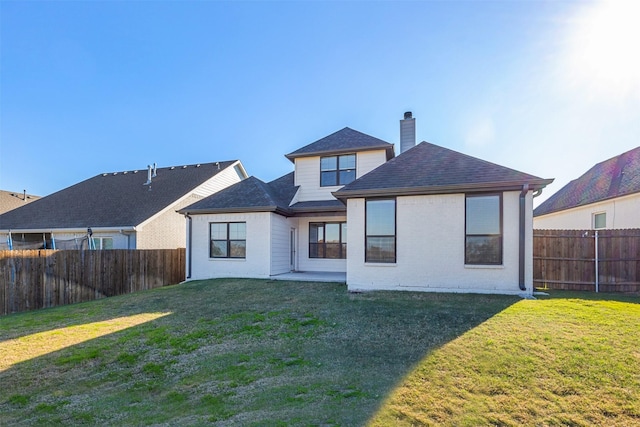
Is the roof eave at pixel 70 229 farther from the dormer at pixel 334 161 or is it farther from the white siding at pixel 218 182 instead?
the dormer at pixel 334 161

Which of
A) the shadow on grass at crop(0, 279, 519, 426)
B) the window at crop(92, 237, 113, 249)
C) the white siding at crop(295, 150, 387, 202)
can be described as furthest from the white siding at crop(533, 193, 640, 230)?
the window at crop(92, 237, 113, 249)

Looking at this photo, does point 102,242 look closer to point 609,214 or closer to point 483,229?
point 483,229

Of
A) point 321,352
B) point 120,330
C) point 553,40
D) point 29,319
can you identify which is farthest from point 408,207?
point 29,319

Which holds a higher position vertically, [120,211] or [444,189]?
[444,189]

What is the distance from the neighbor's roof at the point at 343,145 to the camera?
13696mm

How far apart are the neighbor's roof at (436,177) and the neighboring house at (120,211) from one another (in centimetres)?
1152

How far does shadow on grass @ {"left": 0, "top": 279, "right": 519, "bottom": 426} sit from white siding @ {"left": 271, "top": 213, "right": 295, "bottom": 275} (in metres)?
4.20

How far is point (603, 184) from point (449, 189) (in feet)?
41.5

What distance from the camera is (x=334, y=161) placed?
47.3 feet

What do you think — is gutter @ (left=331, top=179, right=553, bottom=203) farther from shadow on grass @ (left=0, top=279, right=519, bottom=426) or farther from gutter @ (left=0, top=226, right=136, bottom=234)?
gutter @ (left=0, top=226, right=136, bottom=234)

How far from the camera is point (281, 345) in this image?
541cm

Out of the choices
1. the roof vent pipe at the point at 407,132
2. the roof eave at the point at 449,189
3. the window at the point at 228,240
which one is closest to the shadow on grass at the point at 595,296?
the roof eave at the point at 449,189

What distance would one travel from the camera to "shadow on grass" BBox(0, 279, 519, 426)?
3.52 m

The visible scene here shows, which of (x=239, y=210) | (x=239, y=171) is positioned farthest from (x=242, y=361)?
(x=239, y=171)
